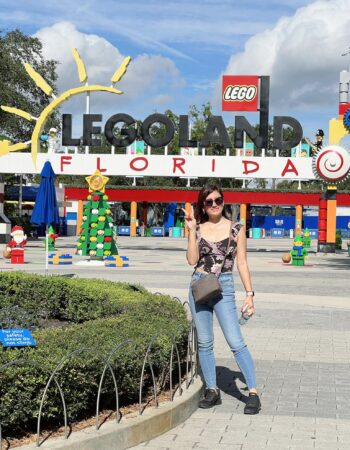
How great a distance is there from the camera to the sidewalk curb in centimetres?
464

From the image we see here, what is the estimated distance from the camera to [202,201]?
6.05 meters

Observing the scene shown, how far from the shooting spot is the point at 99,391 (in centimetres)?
508

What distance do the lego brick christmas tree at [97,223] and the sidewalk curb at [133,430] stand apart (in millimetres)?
18440

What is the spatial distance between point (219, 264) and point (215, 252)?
0.11 meters

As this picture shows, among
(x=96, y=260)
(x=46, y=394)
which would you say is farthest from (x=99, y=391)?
(x=96, y=260)

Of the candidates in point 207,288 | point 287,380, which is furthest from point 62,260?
point 207,288

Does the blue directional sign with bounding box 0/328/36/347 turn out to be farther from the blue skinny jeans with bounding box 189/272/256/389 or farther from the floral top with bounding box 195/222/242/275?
the floral top with bounding box 195/222/242/275

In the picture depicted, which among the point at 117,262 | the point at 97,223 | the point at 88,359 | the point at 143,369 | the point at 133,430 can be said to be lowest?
the point at 133,430

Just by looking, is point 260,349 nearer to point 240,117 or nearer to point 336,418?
point 336,418

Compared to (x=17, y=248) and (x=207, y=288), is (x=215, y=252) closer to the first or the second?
(x=207, y=288)

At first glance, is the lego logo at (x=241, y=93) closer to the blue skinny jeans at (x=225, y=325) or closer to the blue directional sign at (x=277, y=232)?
the blue directional sign at (x=277, y=232)

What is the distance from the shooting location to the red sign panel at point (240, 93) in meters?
34.7

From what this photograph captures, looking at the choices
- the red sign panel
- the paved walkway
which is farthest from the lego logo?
the paved walkway

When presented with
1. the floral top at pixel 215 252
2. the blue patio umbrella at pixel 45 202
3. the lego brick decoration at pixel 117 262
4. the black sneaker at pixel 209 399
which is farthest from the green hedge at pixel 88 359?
the lego brick decoration at pixel 117 262
